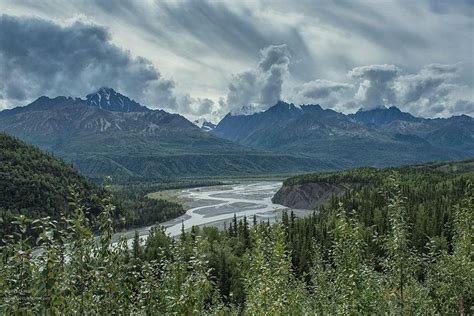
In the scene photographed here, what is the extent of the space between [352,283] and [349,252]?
175 centimetres

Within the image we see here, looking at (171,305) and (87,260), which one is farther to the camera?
(171,305)

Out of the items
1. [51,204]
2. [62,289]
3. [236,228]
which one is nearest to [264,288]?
[62,289]

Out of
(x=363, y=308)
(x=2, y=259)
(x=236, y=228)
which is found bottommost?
(x=236, y=228)

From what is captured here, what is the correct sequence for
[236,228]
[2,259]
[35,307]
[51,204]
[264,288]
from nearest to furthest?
[35,307]
[2,259]
[264,288]
[236,228]
[51,204]

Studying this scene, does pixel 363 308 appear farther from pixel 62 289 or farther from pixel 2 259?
pixel 2 259

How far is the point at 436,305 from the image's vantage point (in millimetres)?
26500

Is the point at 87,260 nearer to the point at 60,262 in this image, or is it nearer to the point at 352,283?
the point at 60,262

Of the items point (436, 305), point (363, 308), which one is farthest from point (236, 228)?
point (363, 308)

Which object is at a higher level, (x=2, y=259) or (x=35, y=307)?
(x=2, y=259)

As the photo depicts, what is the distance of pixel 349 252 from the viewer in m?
19.2

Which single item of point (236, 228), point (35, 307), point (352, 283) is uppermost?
point (35, 307)

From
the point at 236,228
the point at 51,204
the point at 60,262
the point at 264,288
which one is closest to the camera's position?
the point at 60,262

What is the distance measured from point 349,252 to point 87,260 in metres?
11.3

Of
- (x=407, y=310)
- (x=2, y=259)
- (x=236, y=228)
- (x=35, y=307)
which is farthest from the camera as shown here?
(x=236, y=228)
